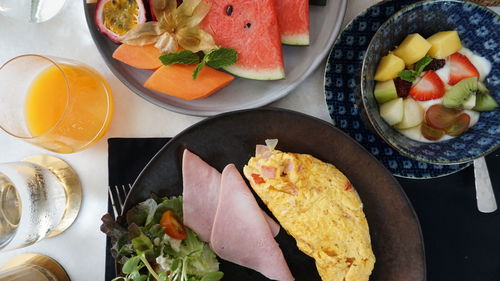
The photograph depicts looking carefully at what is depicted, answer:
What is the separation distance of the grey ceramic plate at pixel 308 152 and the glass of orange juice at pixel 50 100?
28 centimetres

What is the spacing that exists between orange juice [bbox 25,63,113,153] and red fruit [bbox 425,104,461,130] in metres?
1.13

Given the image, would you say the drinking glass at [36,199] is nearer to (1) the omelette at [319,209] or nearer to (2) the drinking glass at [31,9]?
(2) the drinking glass at [31,9]

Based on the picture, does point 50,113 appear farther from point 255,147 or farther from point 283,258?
point 283,258

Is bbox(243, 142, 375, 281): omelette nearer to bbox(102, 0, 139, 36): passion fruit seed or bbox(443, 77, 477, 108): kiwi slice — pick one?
bbox(443, 77, 477, 108): kiwi slice

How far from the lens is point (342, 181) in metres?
1.40

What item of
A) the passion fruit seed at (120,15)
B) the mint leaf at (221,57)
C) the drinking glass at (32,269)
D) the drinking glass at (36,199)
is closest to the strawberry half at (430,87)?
the mint leaf at (221,57)

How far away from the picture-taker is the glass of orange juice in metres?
1.43

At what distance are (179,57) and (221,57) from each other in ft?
0.46

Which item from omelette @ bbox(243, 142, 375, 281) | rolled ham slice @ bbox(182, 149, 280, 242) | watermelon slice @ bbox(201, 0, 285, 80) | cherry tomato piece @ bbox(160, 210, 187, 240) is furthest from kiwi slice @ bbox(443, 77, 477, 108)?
cherry tomato piece @ bbox(160, 210, 187, 240)

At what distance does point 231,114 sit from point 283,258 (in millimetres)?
509

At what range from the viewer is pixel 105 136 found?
5.32 ft

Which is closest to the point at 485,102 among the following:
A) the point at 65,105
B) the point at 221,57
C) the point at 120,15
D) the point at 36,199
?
the point at 221,57

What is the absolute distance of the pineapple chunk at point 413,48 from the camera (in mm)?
1390

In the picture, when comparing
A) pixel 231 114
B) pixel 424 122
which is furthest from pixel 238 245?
pixel 424 122
